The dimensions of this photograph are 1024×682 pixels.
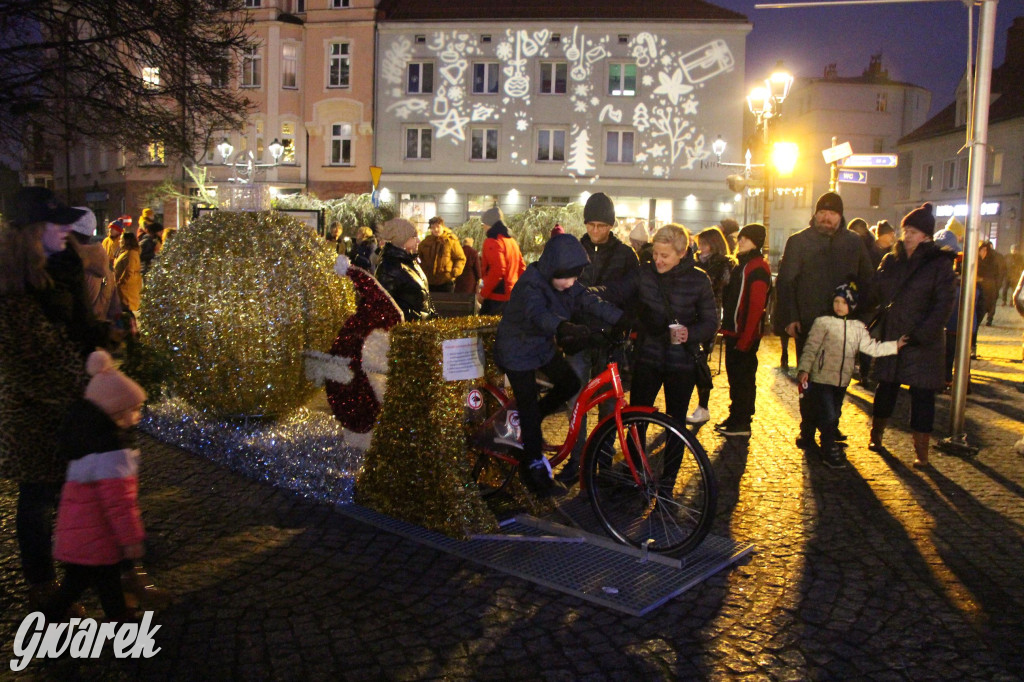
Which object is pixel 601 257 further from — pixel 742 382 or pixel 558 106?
pixel 558 106

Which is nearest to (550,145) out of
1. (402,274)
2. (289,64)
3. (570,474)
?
(289,64)

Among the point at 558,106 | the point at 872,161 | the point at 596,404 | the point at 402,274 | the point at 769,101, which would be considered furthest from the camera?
the point at 558,106

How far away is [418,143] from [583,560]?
127 ft

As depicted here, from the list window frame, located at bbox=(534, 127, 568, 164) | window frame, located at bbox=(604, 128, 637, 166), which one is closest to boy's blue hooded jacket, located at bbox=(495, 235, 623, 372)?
window frame, located at bbox=(604, 128, 637, 166)

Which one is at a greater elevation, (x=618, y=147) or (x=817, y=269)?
(x=618, y=147)

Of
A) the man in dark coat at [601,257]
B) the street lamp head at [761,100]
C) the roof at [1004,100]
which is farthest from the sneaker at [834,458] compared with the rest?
the roof at [1004,100]

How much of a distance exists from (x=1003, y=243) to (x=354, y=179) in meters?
28.6

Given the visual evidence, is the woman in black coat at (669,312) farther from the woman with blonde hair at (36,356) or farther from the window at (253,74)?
the window at (253,74)

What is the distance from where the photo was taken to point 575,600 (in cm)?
459

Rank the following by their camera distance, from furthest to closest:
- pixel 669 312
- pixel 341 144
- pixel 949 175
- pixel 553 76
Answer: pixel 949 175 → pixel 341 144 → pixel 553 76 → pixel 669 312

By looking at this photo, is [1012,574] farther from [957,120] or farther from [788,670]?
[957,120]

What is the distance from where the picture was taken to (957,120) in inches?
1752

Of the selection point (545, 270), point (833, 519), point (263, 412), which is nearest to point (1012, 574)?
point (833, 519)

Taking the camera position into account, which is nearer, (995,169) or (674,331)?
(674,331)
